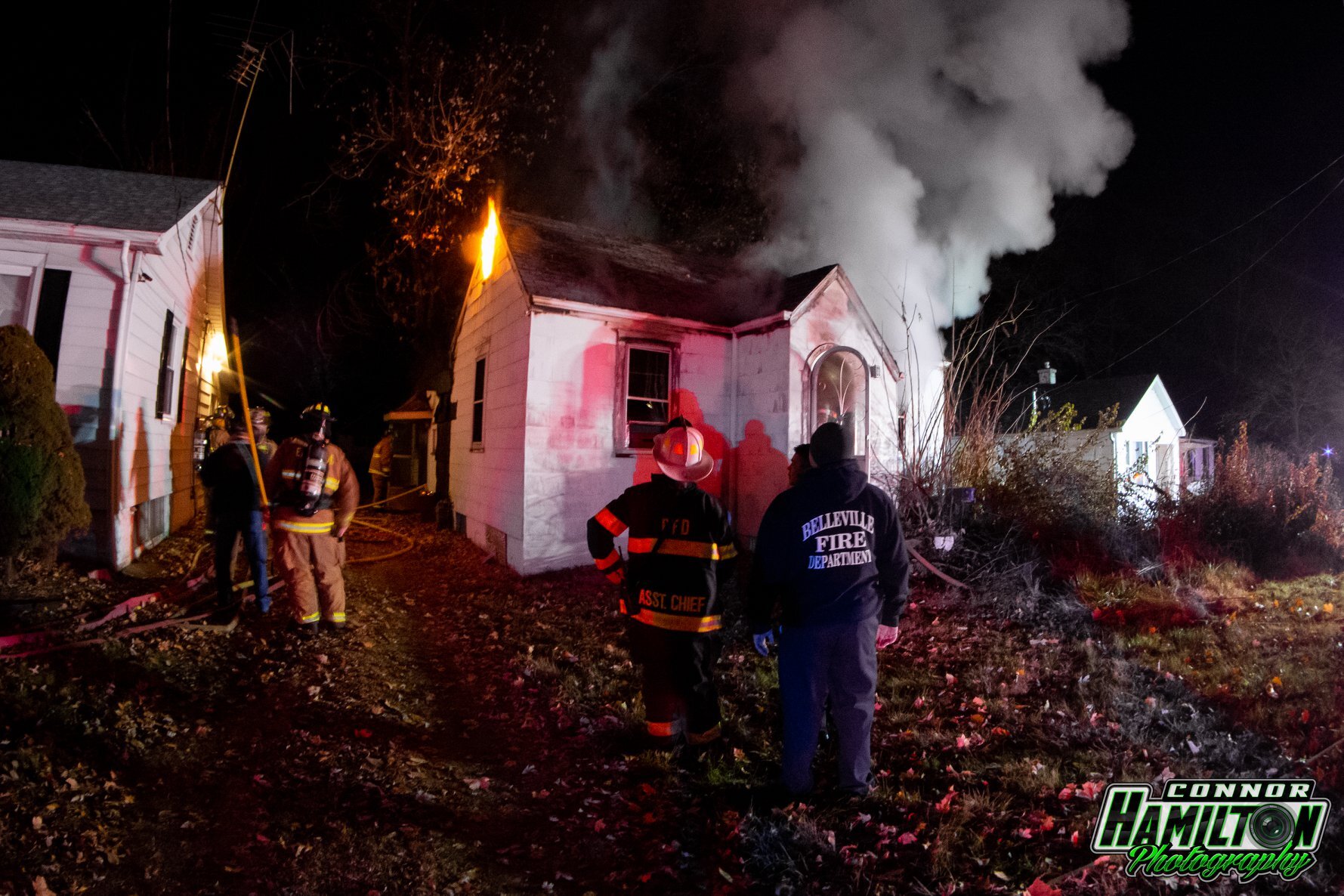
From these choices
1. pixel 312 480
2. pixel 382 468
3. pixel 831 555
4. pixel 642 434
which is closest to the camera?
pixel 831 555

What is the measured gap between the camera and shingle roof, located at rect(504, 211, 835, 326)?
393 inches

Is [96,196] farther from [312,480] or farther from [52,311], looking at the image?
[312,480]

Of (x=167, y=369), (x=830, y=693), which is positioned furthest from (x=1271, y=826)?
(x=167, y=369)

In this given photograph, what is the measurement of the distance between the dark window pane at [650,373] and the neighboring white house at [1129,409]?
15849 mm

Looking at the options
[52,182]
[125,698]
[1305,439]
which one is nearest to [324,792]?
[125,698]

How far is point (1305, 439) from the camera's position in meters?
30.6

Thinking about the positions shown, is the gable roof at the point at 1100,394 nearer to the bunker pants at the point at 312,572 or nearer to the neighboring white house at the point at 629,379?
the neighboring white house at the point at 629,379

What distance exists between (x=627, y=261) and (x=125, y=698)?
30.4 ft

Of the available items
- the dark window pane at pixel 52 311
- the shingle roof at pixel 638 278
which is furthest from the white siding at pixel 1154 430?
the dark window pane at pixel 52 311

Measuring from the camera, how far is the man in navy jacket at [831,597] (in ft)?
11.5

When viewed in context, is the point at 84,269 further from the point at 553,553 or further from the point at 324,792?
the point at 324,792

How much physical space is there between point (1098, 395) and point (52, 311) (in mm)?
29007

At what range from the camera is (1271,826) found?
347 cm

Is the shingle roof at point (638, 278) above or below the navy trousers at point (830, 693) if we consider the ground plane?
above
